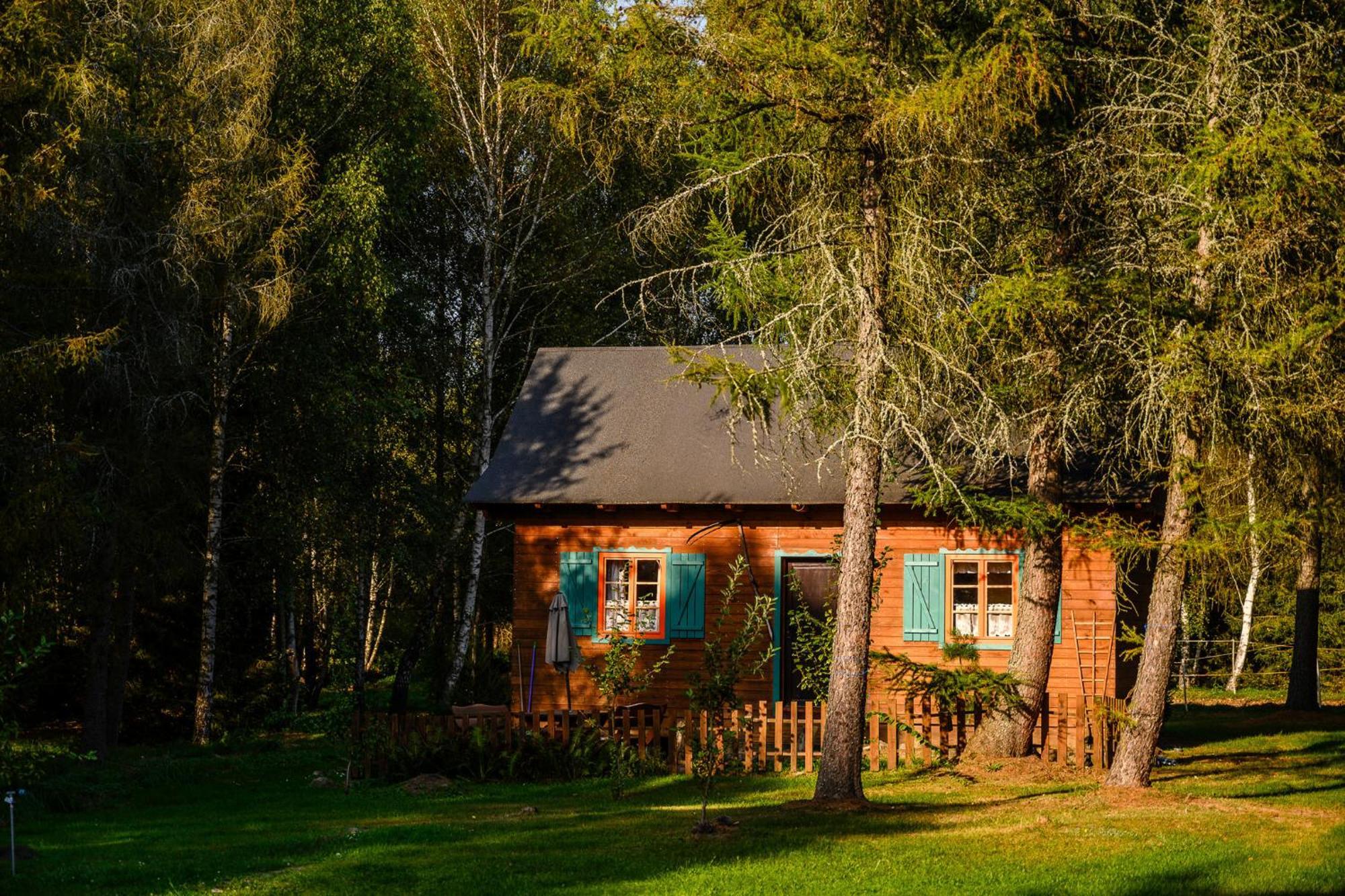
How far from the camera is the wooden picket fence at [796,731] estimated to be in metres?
15.9

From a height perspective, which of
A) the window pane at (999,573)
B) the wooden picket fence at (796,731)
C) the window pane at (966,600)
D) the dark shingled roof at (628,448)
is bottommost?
the wooden picket fence at (796,731)

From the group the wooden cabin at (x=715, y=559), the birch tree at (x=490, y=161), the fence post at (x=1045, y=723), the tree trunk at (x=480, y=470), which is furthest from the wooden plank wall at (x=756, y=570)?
the tree trunk at (x=480, y=470)

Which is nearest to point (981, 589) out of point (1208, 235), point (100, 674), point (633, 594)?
point (633, 594)

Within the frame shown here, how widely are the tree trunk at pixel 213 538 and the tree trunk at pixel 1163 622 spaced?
1504cm

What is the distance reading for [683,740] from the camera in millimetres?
16938

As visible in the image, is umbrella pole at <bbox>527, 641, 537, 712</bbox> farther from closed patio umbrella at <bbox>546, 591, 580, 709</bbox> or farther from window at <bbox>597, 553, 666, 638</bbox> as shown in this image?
closed patio umbrella at <bbox>546, 591, 580, 709</bbox>

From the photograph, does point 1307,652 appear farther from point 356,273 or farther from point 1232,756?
point 356,273

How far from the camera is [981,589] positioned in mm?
19375

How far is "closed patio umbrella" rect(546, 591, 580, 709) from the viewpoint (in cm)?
1775

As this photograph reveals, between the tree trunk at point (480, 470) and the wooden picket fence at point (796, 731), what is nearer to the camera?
the wooden picket fence at point (796, 731)

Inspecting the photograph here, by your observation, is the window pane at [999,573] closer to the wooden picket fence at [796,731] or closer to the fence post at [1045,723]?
the wooden picket fence at [796,731]

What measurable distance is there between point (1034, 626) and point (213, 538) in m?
13.7

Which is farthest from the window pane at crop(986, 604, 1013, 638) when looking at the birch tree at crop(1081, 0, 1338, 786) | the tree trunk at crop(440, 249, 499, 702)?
the tree trunk at crop(440, 249, 499, 702)

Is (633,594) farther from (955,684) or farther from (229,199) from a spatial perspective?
(229,199)
